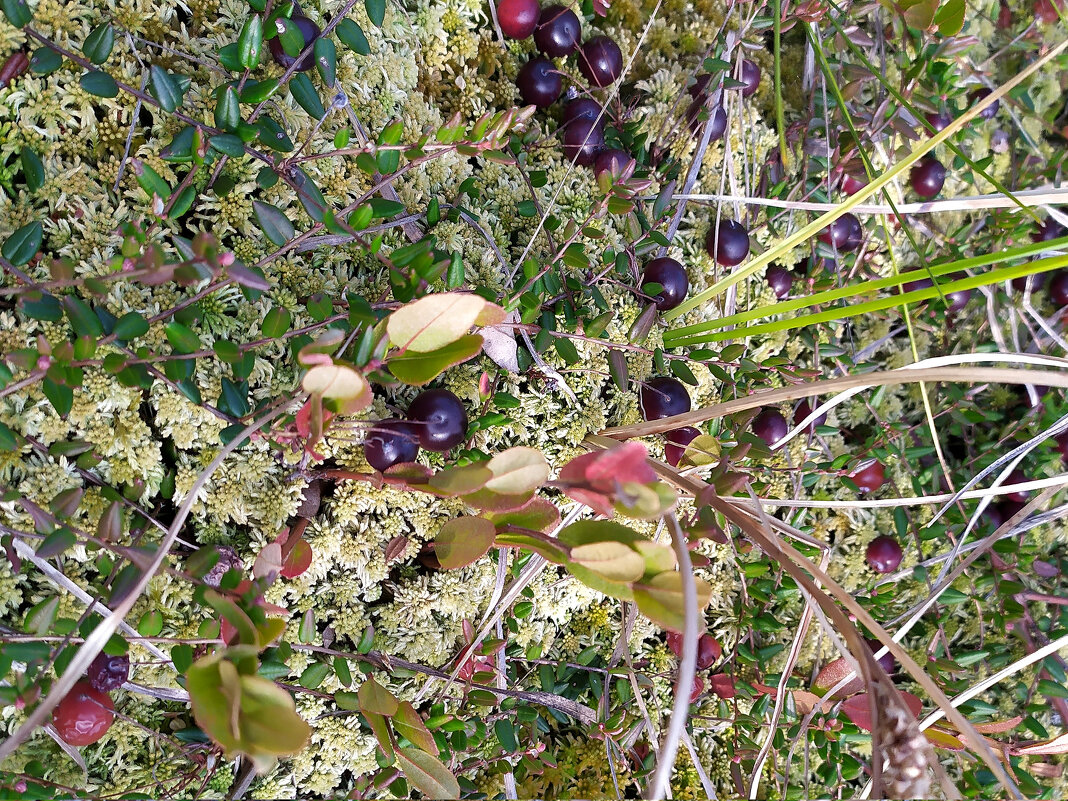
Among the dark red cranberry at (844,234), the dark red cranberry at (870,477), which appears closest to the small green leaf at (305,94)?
the dark red cranberry at (844,234)

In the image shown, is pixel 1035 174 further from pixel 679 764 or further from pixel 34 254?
pixel 34 254

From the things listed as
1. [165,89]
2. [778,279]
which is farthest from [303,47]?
[778,279]

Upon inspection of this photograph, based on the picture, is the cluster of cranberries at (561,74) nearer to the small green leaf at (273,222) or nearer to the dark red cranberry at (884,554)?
the small green leaf at (273,222)

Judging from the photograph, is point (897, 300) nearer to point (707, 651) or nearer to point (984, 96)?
point (707, 651)

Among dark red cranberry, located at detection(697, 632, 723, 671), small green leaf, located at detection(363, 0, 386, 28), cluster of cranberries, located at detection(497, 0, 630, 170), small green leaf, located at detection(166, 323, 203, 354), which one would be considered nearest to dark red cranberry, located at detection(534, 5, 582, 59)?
cluster of cranberries, located at detection(497, 0, 630, 170)

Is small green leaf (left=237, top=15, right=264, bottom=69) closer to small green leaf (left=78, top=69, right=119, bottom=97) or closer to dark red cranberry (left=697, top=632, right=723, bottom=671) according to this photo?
small green leaf (left=78, top=69, right=119, bottom=97)

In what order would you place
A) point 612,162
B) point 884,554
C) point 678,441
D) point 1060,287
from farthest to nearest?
point 1060,287, point 884,554, point 678,441, point 612,162

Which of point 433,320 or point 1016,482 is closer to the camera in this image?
point 433,320
